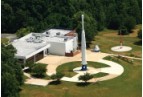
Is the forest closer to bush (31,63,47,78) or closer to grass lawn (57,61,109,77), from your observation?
grass lawn (57,61,109,77)

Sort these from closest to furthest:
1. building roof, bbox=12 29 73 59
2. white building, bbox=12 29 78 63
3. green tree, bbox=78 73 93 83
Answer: green tree, bbox=78 73 93 83 < building roof, bbox=12 29 73 59 < white building, bbox=12 29 78 63

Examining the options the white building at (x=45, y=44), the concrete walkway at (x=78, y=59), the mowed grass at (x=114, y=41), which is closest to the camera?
the concrete walkway at (x=78, y=59)

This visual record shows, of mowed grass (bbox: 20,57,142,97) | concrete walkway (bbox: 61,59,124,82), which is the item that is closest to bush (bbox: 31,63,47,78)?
concrete walkway (bbox: 61,59,124,82)

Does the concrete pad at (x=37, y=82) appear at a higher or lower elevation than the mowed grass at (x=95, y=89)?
higher

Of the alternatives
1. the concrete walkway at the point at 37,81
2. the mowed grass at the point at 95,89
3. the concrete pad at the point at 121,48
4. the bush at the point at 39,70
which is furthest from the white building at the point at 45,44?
the mowed grass at the point at 95,89

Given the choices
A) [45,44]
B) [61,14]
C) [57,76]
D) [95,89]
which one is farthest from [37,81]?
[61,14]

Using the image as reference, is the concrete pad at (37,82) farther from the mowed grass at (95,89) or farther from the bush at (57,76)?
the bush at (57,76)

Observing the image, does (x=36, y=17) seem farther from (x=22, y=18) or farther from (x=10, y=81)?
(x=10, y=81)
